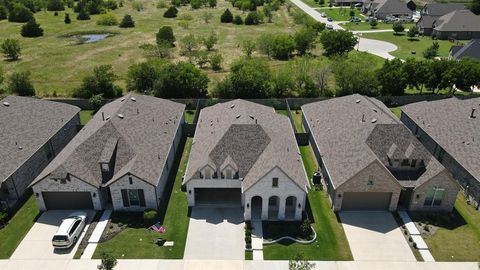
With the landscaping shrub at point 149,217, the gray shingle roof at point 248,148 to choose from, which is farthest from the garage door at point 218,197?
the landscaping shrub at point 149,217

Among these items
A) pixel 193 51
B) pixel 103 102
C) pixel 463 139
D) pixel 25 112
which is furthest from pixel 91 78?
pixel 463 139

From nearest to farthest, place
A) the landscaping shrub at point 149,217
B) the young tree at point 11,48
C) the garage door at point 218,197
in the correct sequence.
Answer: the landscaping shrub at point 149,217 < the garage door at point 218,197 < the young tree at point 11,48

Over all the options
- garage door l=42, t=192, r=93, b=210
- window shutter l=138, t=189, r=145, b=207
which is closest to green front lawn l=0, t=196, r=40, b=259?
garage door l=42, t=192, r=93, b=210

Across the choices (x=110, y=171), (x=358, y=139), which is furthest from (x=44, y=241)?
(x=358, y=139)

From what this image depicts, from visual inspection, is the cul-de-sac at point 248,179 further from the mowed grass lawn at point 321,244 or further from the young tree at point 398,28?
the young tree at point 398,28

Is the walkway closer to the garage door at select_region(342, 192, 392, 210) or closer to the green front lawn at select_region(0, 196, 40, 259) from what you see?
the green front lawn at select_region(0, 196, 40, 259)

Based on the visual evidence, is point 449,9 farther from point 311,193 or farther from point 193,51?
point 311,193
